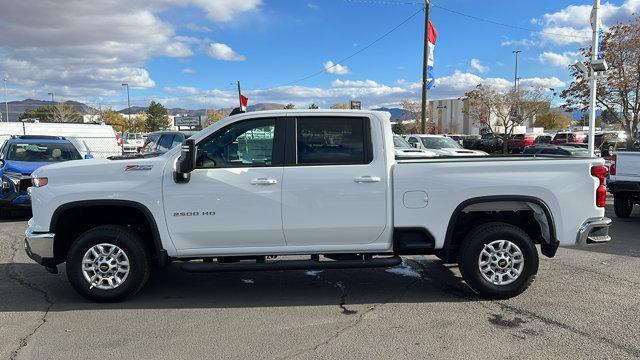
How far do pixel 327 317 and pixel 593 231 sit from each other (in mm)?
2865

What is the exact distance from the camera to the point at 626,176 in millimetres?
10000

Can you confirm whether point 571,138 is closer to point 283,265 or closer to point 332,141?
point 332,141

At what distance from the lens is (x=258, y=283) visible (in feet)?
19.9

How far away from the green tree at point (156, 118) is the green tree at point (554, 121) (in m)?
63.1

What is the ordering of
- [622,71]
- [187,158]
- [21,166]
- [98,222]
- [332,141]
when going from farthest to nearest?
[622,71] → [21,166] → [98,222] → [332,141] → [187,158]

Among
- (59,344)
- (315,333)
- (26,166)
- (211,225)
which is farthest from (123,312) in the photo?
(26,166)

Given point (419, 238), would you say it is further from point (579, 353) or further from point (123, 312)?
point (123, 312)

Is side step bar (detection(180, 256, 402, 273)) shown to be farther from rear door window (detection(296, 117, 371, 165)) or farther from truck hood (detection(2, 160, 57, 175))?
truck hood (detection(2, 160, 57, 175))

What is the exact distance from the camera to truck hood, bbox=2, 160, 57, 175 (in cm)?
1038

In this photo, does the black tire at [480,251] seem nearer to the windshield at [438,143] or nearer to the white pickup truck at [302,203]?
the white pickup truck at [302,203]

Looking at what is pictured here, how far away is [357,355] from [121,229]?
274 centimetres

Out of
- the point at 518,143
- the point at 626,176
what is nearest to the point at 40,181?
the point at 626,176

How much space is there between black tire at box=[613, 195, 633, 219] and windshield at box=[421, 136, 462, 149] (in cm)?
772

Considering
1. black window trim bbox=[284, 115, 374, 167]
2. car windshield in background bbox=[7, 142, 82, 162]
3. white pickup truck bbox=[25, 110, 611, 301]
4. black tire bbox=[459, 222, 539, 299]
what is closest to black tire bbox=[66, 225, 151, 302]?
white pickup truck bbox=[25, 110, 611, 301]
